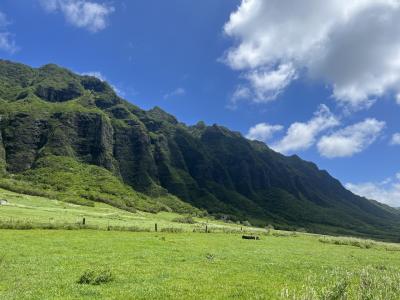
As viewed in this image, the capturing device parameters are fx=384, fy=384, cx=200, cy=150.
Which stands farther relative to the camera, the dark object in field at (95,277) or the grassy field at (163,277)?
the dark object in field at (95,277)

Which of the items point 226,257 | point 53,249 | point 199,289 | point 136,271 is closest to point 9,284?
point 136,271

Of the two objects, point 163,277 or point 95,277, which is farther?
point 163,277

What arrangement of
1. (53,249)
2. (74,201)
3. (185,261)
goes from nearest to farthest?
(185,261) → (53,249) → (74,201)

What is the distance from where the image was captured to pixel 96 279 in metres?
24.8

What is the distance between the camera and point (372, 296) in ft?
54.0

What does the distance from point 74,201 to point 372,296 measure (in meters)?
192

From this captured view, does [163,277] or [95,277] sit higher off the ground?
[95,277]

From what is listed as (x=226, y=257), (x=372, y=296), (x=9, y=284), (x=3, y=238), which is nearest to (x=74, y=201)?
(x=3, y=238)

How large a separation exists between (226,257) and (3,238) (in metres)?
28.6

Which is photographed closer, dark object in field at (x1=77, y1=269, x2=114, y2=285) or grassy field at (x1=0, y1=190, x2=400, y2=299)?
grassy field at (x1=0, y1=190, x2=400, y2=299)

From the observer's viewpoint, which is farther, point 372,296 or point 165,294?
point 165,294

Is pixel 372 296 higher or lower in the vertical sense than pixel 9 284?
higher

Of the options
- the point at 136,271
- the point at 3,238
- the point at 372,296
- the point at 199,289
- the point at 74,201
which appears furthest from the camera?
the point at 74,201

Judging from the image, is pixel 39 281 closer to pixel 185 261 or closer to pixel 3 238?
pixel 185 261
